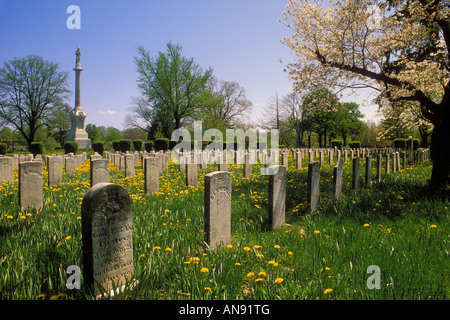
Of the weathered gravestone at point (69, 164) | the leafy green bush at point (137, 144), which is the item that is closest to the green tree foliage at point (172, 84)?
the leafy green bush at point (137, 144)

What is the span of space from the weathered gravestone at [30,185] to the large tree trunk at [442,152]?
9.18 metres

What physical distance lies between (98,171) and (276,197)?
465cm

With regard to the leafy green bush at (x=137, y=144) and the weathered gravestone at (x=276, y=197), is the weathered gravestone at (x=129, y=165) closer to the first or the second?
the weathered gravestone at (x=276, y=197)

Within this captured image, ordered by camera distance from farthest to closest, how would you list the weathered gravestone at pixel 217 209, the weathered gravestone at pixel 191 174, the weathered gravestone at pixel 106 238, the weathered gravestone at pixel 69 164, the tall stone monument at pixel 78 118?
the tall stone monument at pixel 78 118
the weathered gravestone at pixel 69 164
the weathered gravestone at pixel 191 174
the weathered gravestone at pixel 217 209
the weathered gravestone at pixel 106 238

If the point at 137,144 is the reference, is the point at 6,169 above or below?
below

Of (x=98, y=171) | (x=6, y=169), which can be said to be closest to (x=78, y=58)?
(x=6, y=169)

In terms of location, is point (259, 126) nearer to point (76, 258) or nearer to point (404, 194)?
point (404, 194)

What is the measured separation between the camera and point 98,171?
724 centimetres

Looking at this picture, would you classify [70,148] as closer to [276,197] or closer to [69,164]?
[69,164]

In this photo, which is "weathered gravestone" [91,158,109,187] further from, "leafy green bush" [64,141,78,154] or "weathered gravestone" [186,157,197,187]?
"leafy green bush" [64,141,78,154]

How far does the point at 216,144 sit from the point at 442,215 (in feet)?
85.8

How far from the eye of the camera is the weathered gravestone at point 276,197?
195 inches

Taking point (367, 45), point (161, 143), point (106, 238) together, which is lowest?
point (106, 238)
